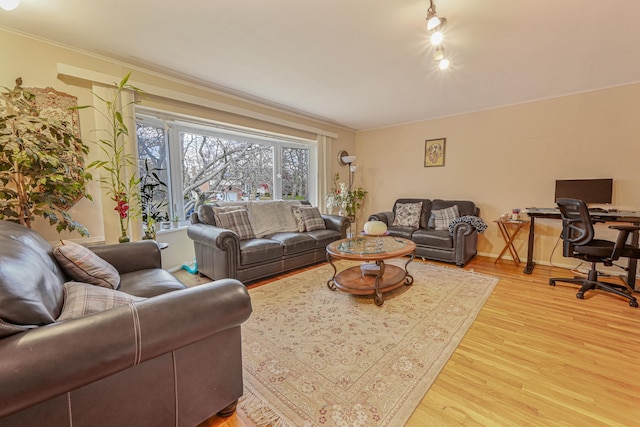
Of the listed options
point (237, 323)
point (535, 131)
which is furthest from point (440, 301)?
point (535, 131)

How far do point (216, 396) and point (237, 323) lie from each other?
363 mm

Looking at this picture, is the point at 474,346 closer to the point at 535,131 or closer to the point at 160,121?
the point at 535,131

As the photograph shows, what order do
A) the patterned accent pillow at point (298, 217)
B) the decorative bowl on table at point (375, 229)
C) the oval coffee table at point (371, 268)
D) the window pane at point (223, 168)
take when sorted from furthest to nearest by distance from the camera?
the patterned accent pillow at point (298, 217) < the window pane at point (223, 168) < the decorative bowl on table at point (375, 229) < the oval coffee table at point (371, 268)

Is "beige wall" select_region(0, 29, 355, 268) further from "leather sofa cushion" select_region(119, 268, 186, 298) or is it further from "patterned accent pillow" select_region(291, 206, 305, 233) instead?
"patterned accent pillow" select_region(291, 206, 305, 233)

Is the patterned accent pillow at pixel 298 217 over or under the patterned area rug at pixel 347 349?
over

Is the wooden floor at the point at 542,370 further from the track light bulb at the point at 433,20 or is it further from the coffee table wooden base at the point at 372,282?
the track light bulb at the point at 433,20

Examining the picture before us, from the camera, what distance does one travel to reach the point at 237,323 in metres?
1.20

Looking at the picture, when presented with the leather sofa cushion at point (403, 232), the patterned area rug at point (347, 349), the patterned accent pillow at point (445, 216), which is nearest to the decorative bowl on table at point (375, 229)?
the patterned area rug at point (347, 349)

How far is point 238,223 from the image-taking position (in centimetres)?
322

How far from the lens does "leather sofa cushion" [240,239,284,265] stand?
2.85 meters

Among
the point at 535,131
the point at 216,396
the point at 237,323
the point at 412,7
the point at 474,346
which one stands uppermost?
the point at 412,7

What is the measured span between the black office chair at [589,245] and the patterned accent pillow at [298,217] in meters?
3.02

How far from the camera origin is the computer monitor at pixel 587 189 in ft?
10.3

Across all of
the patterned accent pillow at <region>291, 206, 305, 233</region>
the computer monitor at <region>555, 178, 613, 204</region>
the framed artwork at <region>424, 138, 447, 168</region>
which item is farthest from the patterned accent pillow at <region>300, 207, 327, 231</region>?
the computer monitor at <region>555, 178, 613, 204</region>
